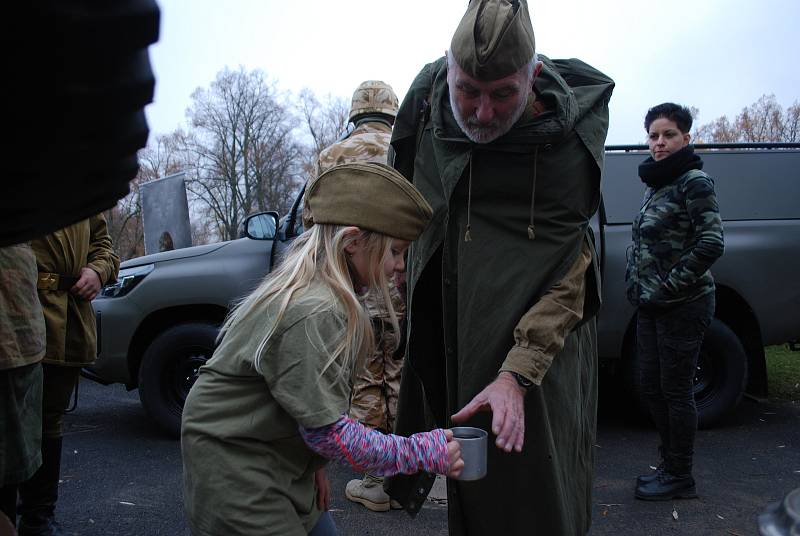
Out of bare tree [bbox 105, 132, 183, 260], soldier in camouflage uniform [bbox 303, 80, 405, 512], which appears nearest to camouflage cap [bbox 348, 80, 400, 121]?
soldier in camouflage uniform [bbox 303, 80, 405, 512]

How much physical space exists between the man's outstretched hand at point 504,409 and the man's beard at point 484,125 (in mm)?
757

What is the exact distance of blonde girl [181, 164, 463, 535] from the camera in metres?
1.61

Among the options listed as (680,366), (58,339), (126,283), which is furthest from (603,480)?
(126,283)

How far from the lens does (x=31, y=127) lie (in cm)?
60

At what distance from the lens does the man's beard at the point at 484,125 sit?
6.74ft

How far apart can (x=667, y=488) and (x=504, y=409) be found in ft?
8.11

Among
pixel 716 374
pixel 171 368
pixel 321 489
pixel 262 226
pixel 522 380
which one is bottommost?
pixel 716 374

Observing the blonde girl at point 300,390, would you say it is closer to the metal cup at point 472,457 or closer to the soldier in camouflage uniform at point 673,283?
the metal cup at point 472,457

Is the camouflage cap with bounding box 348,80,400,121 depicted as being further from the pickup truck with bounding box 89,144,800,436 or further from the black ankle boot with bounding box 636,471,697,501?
the black ankle boot with bounding box 636,471,697,501

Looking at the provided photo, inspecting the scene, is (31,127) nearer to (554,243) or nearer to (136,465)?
(554,243)

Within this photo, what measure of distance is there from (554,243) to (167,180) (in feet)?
34.0

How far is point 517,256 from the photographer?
2133 mm

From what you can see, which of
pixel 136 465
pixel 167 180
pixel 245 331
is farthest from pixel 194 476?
pixel 167 180

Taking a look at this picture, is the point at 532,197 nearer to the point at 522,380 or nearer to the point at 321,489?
the point at 522,380
